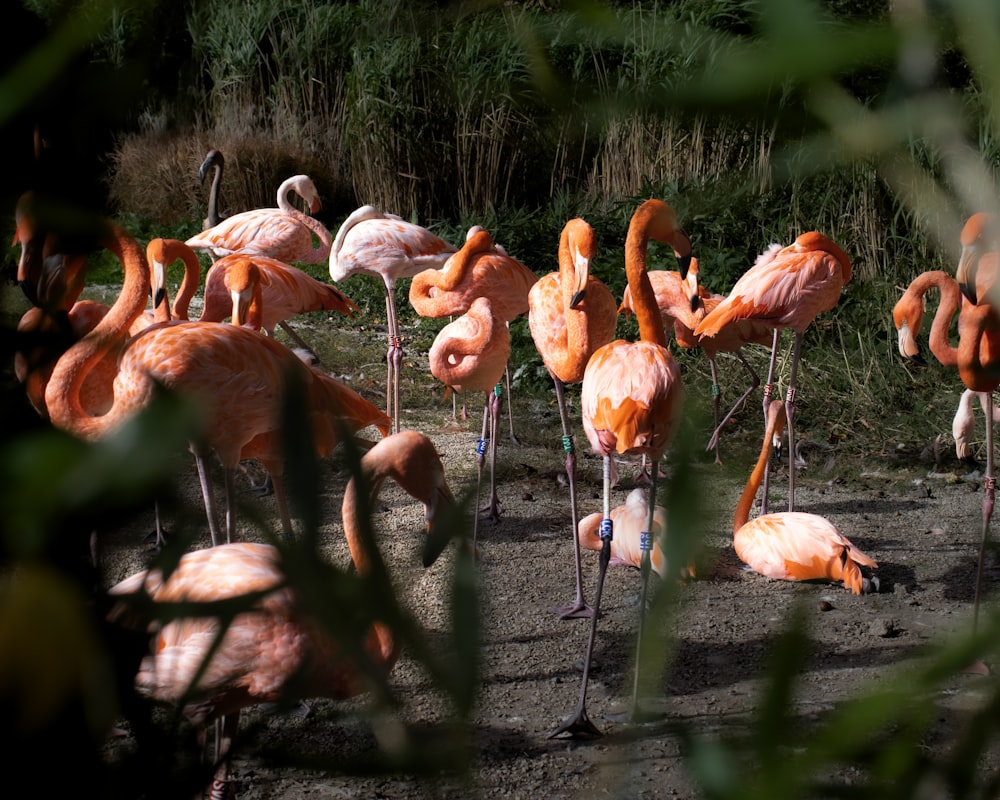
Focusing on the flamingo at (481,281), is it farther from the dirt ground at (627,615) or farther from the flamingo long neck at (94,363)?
the flamingo long neck at (94,363)

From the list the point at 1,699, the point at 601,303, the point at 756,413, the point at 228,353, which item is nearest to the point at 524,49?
the point at 1,699

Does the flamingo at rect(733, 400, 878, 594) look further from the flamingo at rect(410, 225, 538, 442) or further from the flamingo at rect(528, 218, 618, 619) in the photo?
the flamingo at rect(410, 225, 538, 442)

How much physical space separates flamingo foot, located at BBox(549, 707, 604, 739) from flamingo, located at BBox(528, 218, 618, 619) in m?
0.70

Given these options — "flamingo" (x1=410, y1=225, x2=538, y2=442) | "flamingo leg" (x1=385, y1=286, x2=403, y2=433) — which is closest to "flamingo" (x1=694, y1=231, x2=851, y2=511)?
"flamingo" (x1=410, y1=225, x2=538, y2=442)

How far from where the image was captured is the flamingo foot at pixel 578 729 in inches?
107

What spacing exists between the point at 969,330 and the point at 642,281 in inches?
37.5

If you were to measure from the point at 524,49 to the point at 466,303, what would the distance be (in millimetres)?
4185

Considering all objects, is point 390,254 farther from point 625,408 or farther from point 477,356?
point 625,408

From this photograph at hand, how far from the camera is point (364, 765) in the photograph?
1.23 ft

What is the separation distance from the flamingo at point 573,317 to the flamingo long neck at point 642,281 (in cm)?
13

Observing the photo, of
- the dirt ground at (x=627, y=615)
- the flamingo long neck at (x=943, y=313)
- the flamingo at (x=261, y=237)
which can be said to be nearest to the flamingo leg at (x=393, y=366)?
the dirt ground at (x=627, y=615)

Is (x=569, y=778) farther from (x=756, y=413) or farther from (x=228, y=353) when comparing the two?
(x=756, y=413)

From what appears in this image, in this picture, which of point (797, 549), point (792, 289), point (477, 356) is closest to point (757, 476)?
point (797, 549)

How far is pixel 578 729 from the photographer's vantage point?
273 cm
